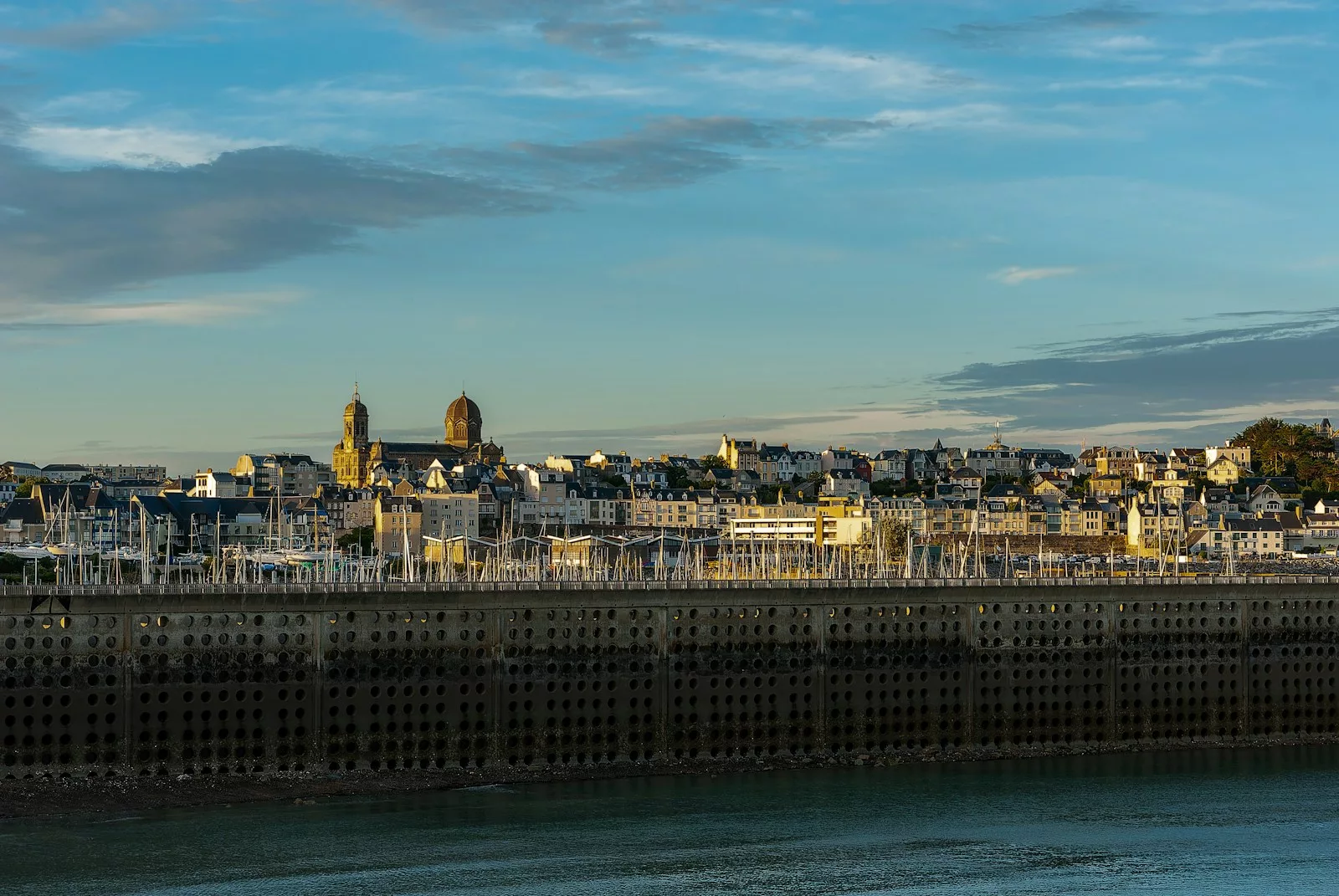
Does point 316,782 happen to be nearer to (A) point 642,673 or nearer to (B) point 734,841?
(A) point 642,673

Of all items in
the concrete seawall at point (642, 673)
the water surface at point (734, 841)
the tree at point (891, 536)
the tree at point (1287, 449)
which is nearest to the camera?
the water surface at point (734, 841)

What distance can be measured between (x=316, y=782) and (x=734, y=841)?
1227cm

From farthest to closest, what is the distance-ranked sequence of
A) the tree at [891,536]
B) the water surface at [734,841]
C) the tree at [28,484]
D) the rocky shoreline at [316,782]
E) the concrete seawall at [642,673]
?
the tree at [28,484]
the tree at [891,536]
the concrete seawall at [642,673]
the rocky shoreline at [316,782]
the water surface at [734,841]

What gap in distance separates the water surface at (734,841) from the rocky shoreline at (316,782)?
2.80ft

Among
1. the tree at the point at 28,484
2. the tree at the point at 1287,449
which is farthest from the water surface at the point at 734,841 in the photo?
the tree at the point at 1287,449

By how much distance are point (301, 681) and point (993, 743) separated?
70.5 feet

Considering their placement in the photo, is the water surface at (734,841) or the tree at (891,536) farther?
the tree at (891,536)

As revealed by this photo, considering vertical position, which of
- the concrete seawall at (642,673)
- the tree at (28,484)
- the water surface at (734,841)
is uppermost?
the tree at (28,484)

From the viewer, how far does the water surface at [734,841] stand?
129ft

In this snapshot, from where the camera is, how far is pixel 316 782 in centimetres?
4822

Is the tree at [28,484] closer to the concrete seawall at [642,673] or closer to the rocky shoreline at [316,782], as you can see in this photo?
the concrete seawall at [642,673]

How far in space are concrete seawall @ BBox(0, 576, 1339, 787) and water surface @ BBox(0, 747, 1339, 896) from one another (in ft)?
9.01

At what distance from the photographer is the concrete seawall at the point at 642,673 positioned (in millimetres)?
47812

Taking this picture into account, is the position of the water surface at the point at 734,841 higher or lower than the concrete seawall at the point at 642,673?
lower
